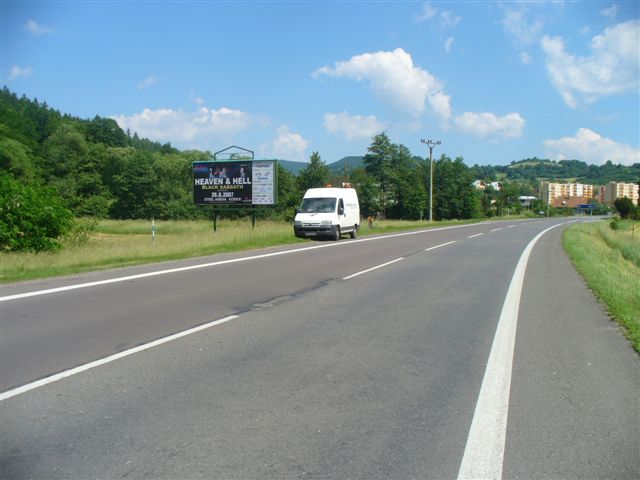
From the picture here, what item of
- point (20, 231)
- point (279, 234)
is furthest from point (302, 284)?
point (279, 234)

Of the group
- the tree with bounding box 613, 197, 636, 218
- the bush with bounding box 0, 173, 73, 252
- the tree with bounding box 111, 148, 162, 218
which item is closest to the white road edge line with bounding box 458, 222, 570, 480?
the bush with bounding box 0, 173, 73, 252

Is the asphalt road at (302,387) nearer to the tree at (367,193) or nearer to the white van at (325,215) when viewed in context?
the white van at (325,215)

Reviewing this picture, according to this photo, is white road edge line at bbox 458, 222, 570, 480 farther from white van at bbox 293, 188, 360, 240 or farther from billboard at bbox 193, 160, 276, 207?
billboard at bbox 193, 160, 276, 207

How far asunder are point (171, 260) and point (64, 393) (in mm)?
12083

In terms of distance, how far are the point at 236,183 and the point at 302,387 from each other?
1032 inches

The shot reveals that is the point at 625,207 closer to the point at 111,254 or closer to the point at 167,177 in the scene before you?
the point at 111,254

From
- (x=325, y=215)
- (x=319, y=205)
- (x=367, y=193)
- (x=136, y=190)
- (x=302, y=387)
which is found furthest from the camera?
(x=136, y=190)

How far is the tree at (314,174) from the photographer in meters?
75.2

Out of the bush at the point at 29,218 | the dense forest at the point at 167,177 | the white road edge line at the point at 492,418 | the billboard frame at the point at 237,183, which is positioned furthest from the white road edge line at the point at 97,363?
the dense forest at the point at 167,177

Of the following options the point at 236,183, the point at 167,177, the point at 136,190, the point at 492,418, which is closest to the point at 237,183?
the point at 236,183

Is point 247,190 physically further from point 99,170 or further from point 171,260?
point 99,170

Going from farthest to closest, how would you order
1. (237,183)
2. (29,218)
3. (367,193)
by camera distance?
(367,193) → (237,183) → (29,218)

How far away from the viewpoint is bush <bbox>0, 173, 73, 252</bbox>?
1756 centimetres

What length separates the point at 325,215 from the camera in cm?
2691
